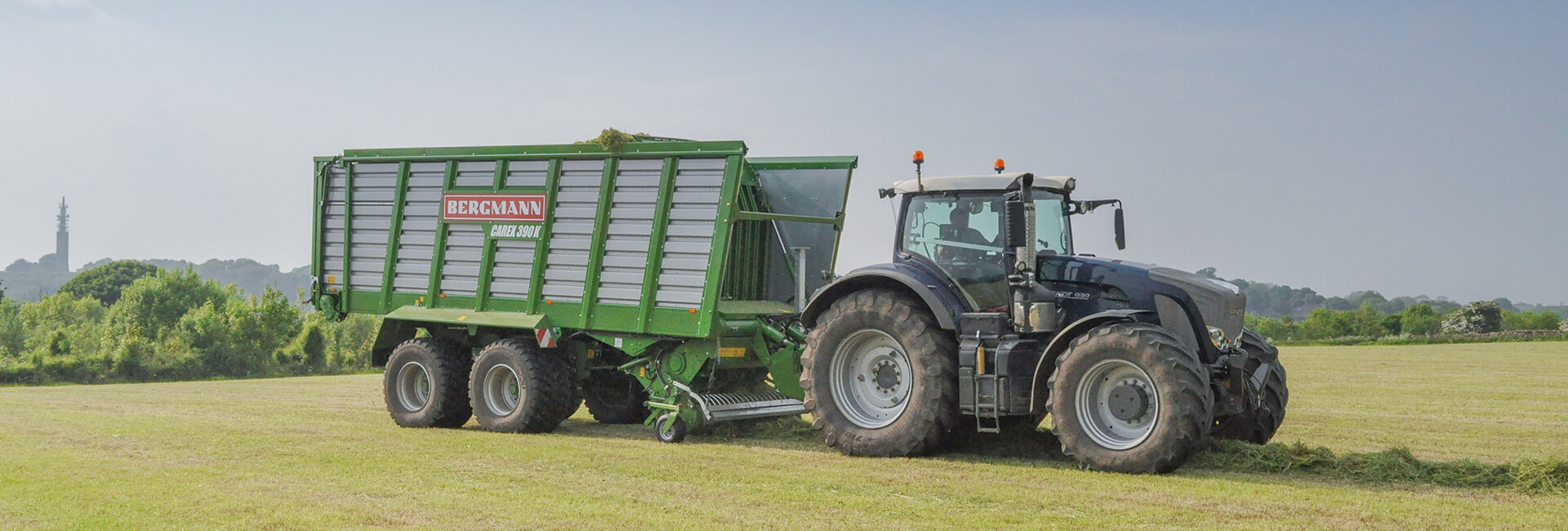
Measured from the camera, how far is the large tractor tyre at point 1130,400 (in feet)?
28.3

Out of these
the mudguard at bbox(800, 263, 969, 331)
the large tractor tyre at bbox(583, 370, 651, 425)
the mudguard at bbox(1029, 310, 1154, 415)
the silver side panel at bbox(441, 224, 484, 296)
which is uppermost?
the silver side panel at bbox(441, 224, 484, 296)

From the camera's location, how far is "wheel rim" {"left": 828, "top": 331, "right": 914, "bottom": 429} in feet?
34.1

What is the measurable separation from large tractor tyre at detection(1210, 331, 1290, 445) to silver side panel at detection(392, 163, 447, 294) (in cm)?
821

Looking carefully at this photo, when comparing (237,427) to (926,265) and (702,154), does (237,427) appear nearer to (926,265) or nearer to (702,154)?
(702,154)

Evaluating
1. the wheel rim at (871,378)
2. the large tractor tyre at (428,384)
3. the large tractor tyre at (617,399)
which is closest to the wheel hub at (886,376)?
the wheel rim at (871,378)

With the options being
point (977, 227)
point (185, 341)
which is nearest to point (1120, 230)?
point (977, 227)

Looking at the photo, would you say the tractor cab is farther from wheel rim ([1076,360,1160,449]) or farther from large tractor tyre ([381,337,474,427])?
large tractor tyre ([381,337,474,427])

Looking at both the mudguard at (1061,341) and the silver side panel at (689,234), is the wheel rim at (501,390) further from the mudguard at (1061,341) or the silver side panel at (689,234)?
the mudguard at (1061,341)

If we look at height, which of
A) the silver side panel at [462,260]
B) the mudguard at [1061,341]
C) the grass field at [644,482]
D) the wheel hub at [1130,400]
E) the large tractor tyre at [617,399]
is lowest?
the grass field at [644,482]

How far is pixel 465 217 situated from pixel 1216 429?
7.76 m

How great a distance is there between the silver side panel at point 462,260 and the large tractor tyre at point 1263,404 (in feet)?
24.6

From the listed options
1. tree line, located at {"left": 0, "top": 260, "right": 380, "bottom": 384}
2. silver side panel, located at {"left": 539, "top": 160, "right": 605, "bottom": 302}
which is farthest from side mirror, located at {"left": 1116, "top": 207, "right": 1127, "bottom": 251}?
tree line, located at {"left": 0, "top": 260, "right": 380, "bottom": 384}

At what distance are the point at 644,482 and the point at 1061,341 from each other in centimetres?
335

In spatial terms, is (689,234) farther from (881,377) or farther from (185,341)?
(185,341)
